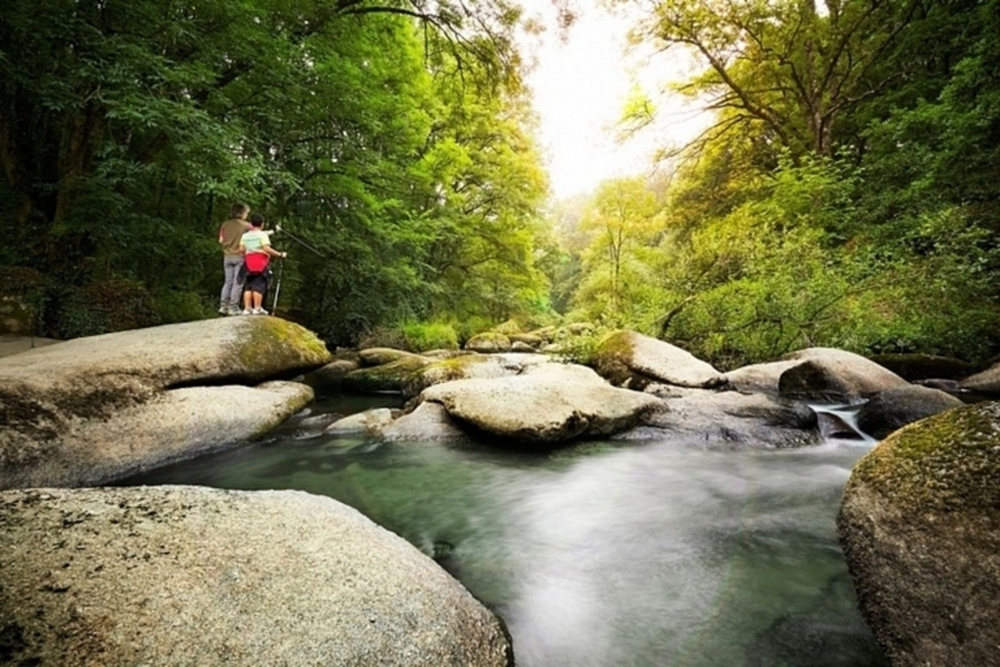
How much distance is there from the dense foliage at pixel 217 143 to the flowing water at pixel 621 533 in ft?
15.1

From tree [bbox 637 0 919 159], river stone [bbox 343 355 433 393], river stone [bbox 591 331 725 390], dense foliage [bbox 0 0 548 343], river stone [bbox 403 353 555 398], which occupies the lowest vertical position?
river stone [bbox 343 355 433 393]

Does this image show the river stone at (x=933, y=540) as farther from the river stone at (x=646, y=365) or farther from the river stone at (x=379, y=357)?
the river stone at (x=379, y=357)

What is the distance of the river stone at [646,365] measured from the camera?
21.0 ft

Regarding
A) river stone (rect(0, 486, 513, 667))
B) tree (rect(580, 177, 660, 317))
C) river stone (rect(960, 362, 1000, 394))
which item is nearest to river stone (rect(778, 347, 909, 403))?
river stone (rect(960, 362, 1000, 394))

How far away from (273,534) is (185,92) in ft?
25.8

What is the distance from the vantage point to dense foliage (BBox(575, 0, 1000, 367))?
7062 millimetres

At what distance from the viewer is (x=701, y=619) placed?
2.14 metres

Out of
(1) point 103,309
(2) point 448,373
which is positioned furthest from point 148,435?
(1) point 103,309

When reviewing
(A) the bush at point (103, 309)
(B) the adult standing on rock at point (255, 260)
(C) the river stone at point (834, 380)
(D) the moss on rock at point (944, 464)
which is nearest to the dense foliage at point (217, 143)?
(A) the bush at point (103, 309)

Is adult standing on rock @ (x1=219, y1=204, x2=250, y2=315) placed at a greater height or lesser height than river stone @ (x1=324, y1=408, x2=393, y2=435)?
greater

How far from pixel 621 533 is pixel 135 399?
420 cm

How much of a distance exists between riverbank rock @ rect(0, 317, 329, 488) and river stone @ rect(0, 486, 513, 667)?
1934 mm

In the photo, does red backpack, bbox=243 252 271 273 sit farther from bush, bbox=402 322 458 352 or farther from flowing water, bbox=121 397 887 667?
bush, bbox=402 322 458 352

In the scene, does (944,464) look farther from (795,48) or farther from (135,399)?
(795,48)
